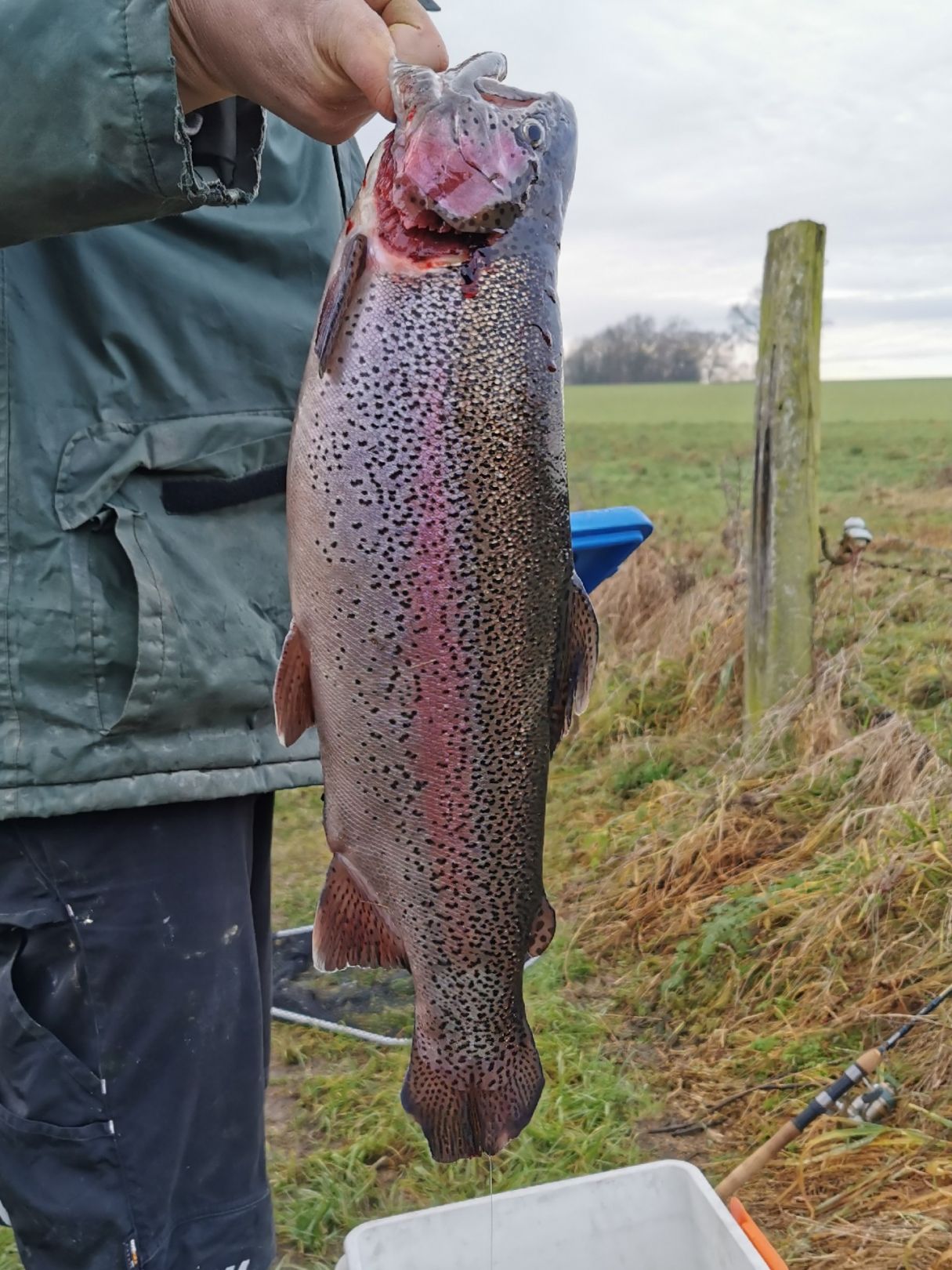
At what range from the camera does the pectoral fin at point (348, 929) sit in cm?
190

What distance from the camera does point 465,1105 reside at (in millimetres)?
1957

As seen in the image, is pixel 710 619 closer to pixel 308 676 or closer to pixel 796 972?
pixel 796 972

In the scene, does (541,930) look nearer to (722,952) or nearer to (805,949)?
(805,949)

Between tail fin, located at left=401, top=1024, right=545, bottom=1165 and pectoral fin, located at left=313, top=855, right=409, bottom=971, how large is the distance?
0.62ft

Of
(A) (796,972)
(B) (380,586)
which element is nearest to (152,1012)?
(B) (380,586)

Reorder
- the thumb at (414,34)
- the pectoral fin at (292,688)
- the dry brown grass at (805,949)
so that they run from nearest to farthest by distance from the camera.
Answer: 1. the thumb at (414,34)
2. the pectoral fin at (292,688)
3. the dry brown grass at (805,949)

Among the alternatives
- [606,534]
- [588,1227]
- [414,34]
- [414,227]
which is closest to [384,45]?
[414,34]

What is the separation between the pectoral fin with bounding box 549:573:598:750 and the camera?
1839 millimetres

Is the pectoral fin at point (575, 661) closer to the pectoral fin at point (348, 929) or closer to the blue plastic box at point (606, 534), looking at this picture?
the pectoral fin at point (348, 929)

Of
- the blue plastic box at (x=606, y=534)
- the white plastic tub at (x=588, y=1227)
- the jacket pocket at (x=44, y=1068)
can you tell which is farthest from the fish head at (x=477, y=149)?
the white plastic tub at (x=588, y=1227)

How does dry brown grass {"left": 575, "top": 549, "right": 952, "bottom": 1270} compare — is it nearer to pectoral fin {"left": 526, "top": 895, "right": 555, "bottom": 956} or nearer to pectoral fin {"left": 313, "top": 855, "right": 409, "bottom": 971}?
pectoral fin {"left": 526, "top": 895, "right": 555, "bottom": 956}

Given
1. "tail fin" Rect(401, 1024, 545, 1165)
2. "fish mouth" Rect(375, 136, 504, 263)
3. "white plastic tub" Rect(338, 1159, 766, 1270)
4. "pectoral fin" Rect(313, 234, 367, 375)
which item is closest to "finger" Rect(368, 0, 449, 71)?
"fish mouth" Rect(375, 136, 504, 263)

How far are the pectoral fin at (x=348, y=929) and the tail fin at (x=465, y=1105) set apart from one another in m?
0.19

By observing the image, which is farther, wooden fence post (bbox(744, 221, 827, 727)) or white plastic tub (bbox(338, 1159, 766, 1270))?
wooden fence post (bbox(744, 221, 827, 727))
